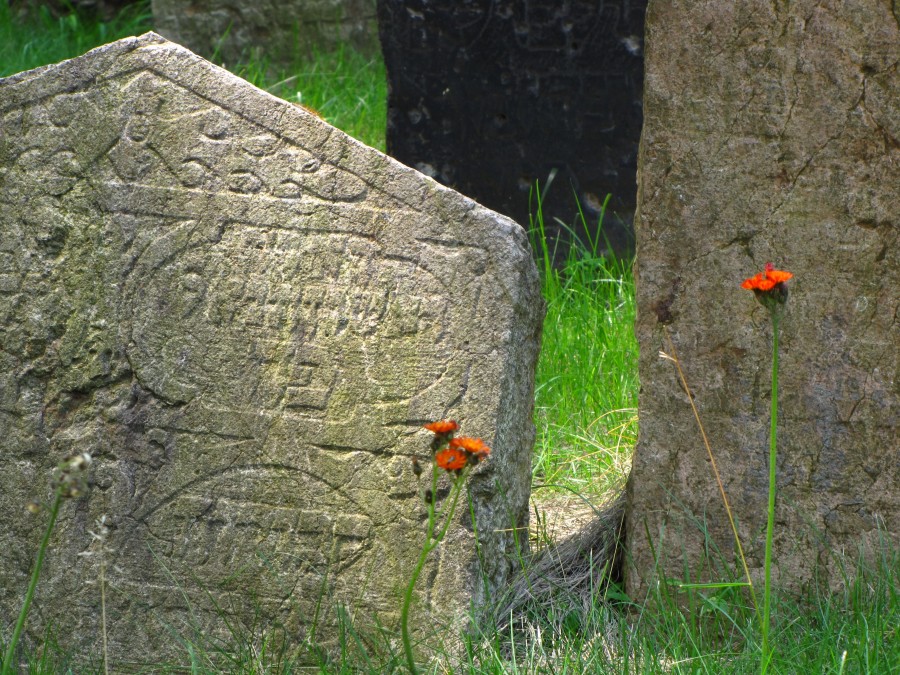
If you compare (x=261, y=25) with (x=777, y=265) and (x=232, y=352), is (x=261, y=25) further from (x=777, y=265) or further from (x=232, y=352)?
(x=777, y=265)

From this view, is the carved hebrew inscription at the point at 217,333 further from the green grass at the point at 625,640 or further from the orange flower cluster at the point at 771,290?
the orange flower cluster at the point at 771,290

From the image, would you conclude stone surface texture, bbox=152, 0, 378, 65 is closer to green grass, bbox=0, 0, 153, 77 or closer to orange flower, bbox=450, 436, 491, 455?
green grass, bbox=0, 0, 153, 77

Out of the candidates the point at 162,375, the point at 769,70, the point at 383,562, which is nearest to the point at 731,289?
the point at 769,70

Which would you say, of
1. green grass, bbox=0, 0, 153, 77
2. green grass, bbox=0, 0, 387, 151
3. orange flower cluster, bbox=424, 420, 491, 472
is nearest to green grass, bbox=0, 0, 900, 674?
orange flower cluster, bbox=424, 420, 491, 472

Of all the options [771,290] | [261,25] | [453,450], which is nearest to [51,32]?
[261,25]

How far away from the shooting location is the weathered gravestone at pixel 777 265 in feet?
7.16

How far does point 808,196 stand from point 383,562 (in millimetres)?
1107

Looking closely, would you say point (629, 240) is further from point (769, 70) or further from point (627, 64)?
point (769, 70)

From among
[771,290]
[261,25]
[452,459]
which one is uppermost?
[771,290]

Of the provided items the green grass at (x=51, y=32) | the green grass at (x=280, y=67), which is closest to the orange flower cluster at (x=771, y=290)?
the green grass at (x=280, y=67)

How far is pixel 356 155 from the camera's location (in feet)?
7.47

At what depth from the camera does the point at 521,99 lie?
174 inches

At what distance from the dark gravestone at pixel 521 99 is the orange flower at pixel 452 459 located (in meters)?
2.94

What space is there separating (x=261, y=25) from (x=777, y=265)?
15.3ft
